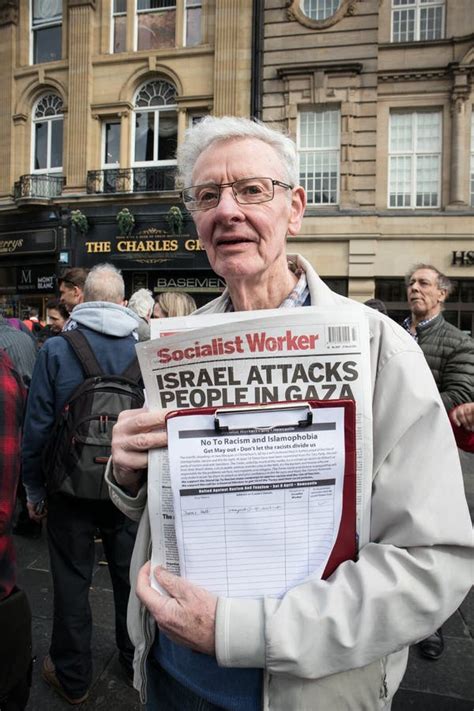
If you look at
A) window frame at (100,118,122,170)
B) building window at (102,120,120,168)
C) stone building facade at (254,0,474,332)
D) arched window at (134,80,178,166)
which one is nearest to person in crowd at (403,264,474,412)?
stone building facade at (254,0,474,332)

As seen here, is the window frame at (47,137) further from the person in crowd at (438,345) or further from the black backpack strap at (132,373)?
the black backpack strap at (132,373)

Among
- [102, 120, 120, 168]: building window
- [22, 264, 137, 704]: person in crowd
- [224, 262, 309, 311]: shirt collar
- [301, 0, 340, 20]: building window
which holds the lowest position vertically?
[22, 264, 137, 704]: person in crowd

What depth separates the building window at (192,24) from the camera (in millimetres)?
13398

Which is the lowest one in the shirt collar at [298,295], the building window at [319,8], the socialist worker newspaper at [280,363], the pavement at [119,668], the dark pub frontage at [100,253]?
the pavement at [119,668]

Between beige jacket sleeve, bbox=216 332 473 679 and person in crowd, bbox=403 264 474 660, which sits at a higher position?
person in crowd, bbox=403 264 474 660

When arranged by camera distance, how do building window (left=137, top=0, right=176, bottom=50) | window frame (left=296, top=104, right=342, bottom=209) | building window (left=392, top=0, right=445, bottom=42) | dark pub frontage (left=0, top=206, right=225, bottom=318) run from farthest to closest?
1. building window (left=137, top=0, right=176, bottom=50)
2. dark pub frontage (left=0, top=206, right=225, bottom=318)
3. window frame (left=296, top=104, right=342, bottom=209)
4. building window (left=392, top=0, right=445, bottom=42)

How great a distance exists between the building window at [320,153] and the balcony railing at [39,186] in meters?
7.09

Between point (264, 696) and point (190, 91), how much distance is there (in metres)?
14.8

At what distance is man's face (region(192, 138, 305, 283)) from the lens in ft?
3.91

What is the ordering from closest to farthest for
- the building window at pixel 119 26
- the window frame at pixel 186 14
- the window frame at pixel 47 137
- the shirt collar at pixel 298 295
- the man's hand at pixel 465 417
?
1. the shirt collar at pixel 298 295
2. the man's hand at pixel 465 417
3. the window frame at pixel 186 14
4. the building window at pixel 119 26
5. the window frame at pixel 47 137

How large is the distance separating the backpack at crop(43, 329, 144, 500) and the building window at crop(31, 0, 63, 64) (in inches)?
629

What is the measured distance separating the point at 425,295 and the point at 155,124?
511 inches

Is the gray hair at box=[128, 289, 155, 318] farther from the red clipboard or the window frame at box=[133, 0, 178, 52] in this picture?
the window frame at box=[133, 0, 178, 52]

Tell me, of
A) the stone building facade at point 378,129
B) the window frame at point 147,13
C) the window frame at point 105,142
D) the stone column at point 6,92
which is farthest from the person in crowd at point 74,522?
the stone column at point 6,92
